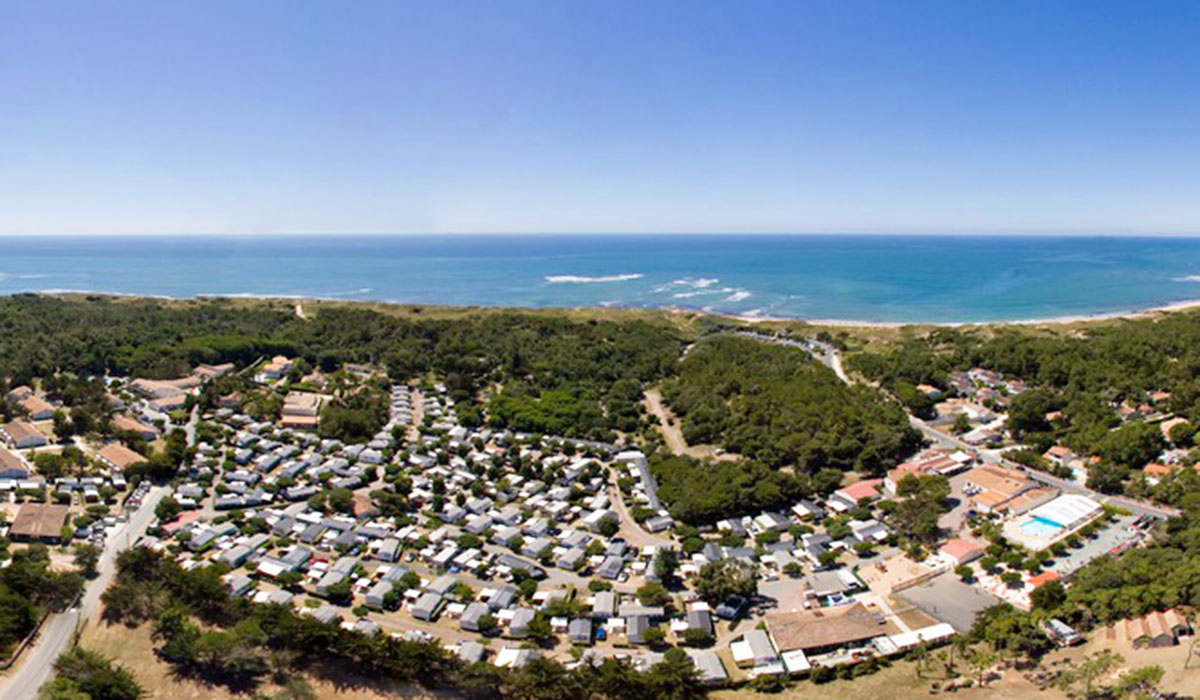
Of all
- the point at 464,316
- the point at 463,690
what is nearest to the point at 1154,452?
the point at 463,690

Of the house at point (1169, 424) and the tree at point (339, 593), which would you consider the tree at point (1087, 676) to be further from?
the tree at point (339, 593)

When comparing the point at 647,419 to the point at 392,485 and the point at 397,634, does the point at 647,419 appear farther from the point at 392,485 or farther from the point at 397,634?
the point at 397,634

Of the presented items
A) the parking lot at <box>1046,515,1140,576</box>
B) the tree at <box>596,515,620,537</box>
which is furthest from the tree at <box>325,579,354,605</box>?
the parking lot at <box>1046,515,1140,576</box>

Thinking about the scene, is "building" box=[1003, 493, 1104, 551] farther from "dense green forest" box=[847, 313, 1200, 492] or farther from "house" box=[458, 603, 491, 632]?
"house" box=[458, 603, 491, 632]

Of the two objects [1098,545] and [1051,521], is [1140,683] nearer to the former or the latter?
[1098,545]

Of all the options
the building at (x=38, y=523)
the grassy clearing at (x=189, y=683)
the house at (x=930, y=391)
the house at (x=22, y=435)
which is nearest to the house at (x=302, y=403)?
the house at (x=22, y=435)
